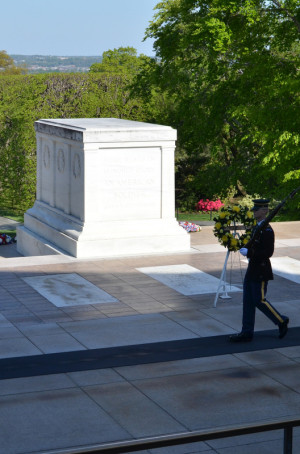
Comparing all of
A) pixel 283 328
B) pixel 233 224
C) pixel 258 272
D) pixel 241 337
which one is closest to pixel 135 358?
pixel 241 337

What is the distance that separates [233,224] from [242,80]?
12.3m

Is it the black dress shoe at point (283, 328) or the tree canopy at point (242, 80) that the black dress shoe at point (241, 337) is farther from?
the tree canopy at point (242, 80)

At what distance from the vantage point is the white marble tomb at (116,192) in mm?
14328

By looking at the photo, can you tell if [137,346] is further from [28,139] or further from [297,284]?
[28,139]

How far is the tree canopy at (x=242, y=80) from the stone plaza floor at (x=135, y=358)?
302 inches

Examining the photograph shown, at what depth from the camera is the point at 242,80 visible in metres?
21.7

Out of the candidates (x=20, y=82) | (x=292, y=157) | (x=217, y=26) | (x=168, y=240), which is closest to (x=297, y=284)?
(x=168, y=240)

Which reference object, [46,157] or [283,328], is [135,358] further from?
[46,157]

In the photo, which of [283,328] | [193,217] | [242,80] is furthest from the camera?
[193,217]

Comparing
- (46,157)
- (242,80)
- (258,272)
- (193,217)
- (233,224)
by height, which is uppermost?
(242,80)

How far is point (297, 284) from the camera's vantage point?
39.3ft

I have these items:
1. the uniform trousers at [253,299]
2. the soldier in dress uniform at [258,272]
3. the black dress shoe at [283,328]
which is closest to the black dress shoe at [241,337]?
the soldier in dress uniform at [258,272]

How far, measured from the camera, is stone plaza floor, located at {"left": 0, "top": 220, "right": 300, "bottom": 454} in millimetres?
6230

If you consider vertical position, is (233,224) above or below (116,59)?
below
